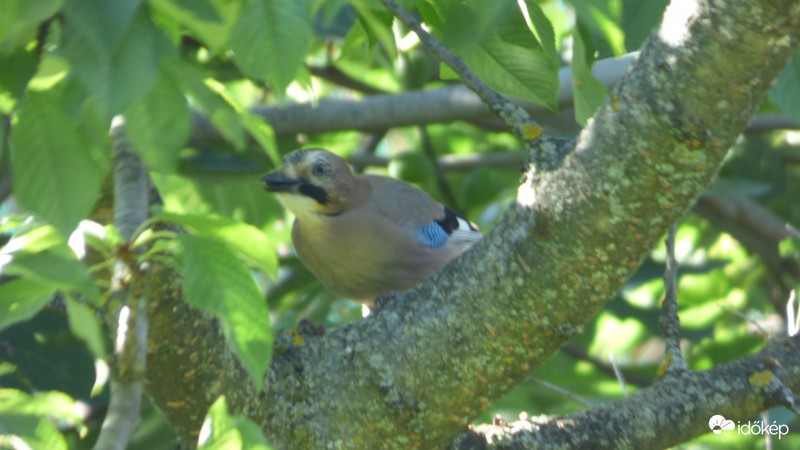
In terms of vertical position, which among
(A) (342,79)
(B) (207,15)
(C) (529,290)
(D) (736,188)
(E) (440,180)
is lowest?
(E) (440,180)

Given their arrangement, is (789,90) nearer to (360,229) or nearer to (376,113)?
(360,229)

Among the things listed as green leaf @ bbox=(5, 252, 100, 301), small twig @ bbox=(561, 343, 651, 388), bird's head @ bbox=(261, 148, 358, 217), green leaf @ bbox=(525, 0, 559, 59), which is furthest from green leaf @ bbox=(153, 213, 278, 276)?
small twig @ bbox=(561, 343, 651, 388)

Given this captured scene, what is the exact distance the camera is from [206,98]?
191cm

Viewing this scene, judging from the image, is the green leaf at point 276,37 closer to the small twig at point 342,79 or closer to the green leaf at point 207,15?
the green leaf at point 207,15

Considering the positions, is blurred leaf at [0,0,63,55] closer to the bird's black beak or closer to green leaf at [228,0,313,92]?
green leaf at [228,0,313,92]

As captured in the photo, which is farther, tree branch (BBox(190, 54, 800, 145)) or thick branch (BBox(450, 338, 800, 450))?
tree branch (BBox(190, 54, 800, 145))

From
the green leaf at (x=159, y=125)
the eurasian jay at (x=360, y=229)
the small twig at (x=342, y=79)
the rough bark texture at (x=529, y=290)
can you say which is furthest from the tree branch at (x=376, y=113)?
the green leaf at (x=159, y=125)

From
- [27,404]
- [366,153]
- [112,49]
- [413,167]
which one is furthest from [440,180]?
[112,49]

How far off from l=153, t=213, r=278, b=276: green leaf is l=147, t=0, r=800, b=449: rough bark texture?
0.46 meters

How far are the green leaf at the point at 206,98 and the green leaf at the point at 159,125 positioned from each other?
45 millimetres

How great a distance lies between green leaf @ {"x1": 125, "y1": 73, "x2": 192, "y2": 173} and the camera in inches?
70.1

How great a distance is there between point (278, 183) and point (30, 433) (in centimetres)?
278

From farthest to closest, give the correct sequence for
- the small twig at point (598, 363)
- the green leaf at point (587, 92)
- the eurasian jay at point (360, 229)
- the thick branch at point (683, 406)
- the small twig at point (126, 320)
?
the small twig at point (598, 363), the eurasian jay at point (360, 229), the thick branch at point (683, 406), the green leaf at point (587, 92), the small twig at point (126, 320)

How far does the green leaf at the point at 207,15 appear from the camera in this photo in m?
1.66
